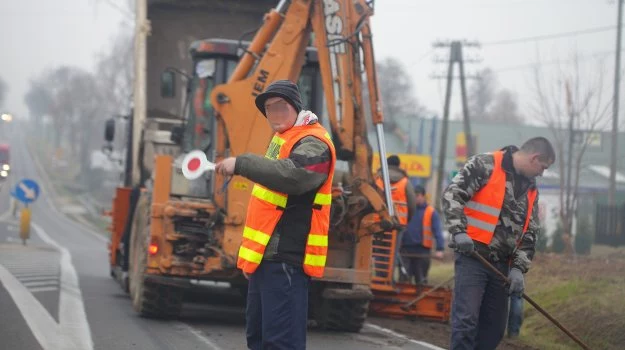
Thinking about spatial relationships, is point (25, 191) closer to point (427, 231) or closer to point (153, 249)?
point (427, 231)

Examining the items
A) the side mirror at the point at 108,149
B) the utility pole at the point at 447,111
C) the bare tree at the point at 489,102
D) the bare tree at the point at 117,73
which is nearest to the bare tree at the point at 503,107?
the bare tree at the point at 489,102

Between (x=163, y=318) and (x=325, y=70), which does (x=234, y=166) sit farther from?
(x=163, y=318)

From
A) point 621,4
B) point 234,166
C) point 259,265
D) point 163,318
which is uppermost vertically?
point 621,4

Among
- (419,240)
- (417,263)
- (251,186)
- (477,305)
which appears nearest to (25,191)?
(417,263)

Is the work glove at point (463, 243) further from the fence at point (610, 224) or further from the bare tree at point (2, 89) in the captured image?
the bare tree at point (2, 89)

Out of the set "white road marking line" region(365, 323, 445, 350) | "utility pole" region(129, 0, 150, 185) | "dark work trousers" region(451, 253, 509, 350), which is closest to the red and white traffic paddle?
"dark work trousers" region(451, 253, 509, 350)

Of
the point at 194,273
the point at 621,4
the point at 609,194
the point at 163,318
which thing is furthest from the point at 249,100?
the point at 609,194

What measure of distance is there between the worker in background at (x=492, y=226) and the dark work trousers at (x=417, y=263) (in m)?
7.97

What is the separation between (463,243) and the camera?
715 cm

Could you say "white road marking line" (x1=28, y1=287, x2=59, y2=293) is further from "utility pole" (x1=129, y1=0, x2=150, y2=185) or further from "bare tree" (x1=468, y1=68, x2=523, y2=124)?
"bare tree" (x1=468, y1=68, x2=523, y2=124)

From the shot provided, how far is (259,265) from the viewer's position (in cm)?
580

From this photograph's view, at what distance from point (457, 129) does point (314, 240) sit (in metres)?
63.8

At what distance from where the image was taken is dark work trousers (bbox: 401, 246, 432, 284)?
15.7 meters

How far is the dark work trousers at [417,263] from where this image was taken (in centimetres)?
1566
